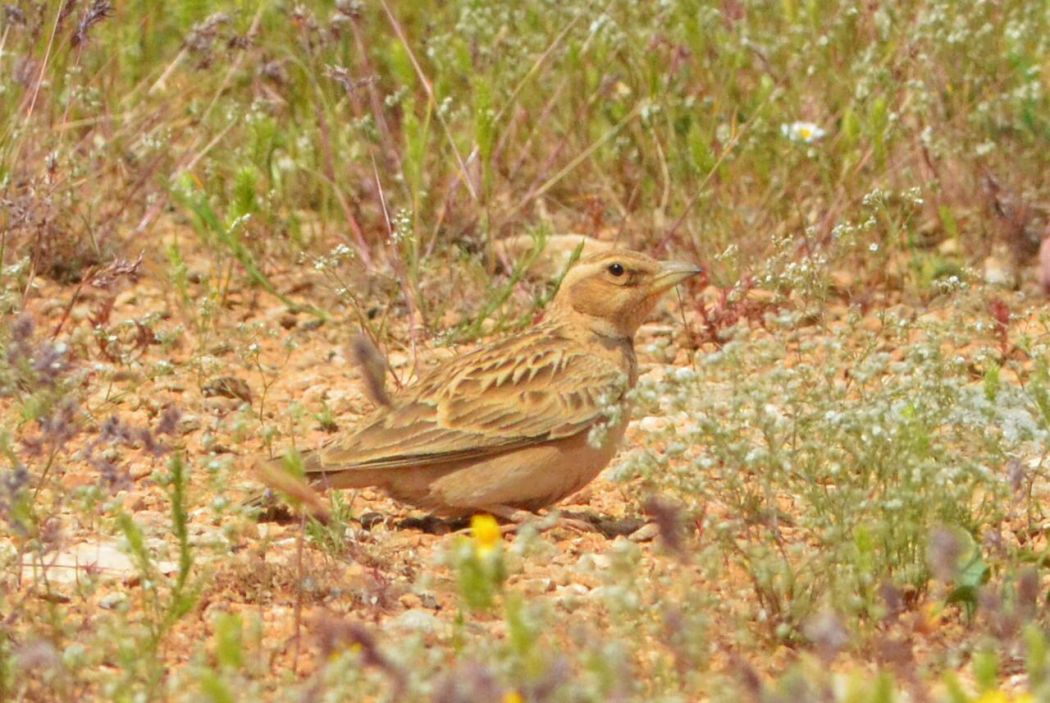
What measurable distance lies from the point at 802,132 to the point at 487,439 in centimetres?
295

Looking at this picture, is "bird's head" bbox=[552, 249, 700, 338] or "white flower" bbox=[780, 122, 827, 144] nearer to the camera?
"bird's head" bbox=[552, 249, 700, 338]

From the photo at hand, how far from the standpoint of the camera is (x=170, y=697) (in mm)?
4266

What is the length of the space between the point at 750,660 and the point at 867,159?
3775 mm

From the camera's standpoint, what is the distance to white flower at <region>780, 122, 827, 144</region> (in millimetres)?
8273

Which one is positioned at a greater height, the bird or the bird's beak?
the bird's beak

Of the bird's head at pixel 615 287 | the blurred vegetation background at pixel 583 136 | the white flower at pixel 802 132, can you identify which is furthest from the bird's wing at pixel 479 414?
the white flower at pixel 802 132

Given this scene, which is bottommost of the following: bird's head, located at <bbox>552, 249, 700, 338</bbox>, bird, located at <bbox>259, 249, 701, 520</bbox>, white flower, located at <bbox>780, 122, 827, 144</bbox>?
bird, located at <bbox>259, 249, 701, 520</bbox>

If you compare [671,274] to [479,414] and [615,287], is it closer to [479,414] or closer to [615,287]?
[615,287]

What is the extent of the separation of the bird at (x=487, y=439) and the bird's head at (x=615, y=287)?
0.68ft

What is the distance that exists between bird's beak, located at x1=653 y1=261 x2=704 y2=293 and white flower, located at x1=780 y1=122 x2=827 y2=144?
194cm

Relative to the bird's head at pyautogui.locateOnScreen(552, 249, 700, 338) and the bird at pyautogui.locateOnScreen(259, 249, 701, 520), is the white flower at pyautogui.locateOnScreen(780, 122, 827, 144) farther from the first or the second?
the bird at pyautogui.locateOnScreen(259, 249, 701, 520)

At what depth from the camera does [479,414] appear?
606cm

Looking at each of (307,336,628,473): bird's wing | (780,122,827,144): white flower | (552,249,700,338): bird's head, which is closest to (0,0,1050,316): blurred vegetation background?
(780,122,827,144): white flower

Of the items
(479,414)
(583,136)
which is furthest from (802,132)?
(479,414)
